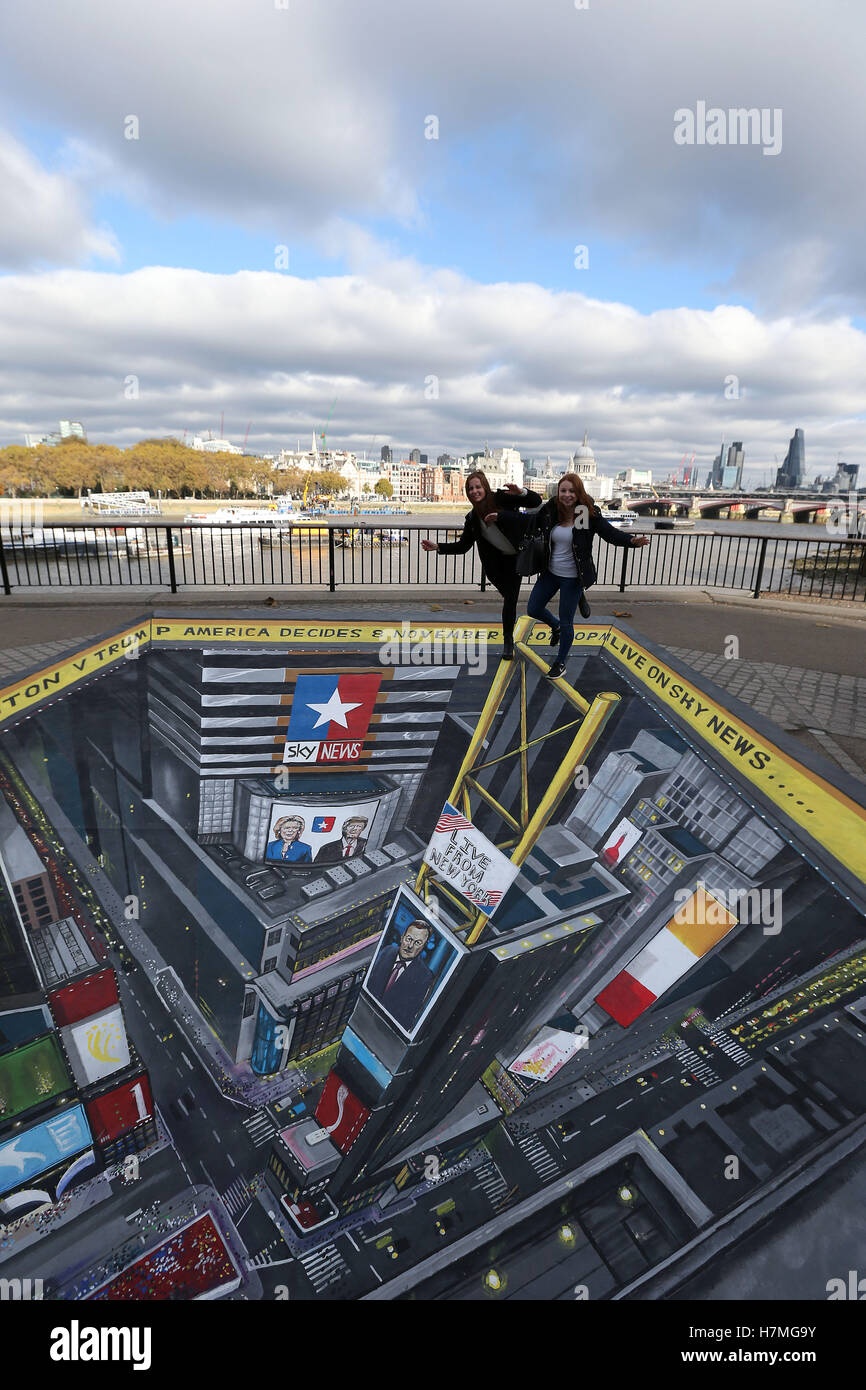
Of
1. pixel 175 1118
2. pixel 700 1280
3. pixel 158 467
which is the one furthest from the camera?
pixel 158 467

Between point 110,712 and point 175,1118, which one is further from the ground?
point 110,712

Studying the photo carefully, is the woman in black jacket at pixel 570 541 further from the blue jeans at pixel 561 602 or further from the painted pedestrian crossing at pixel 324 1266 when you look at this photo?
the painted pedestrian crossing at pixel 324 1266

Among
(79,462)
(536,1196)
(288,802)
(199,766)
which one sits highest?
(79,462)

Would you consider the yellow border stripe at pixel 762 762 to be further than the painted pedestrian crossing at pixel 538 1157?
No

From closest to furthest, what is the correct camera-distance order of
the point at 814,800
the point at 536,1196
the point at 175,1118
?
the point at 814,800
the point at 536,1196
the point at 175,1118

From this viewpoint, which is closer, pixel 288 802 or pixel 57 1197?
pixel 57 1197

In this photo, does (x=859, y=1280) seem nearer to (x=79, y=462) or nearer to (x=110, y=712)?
(x=110, y=712)

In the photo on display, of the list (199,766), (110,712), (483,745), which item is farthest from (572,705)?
(110,712)
